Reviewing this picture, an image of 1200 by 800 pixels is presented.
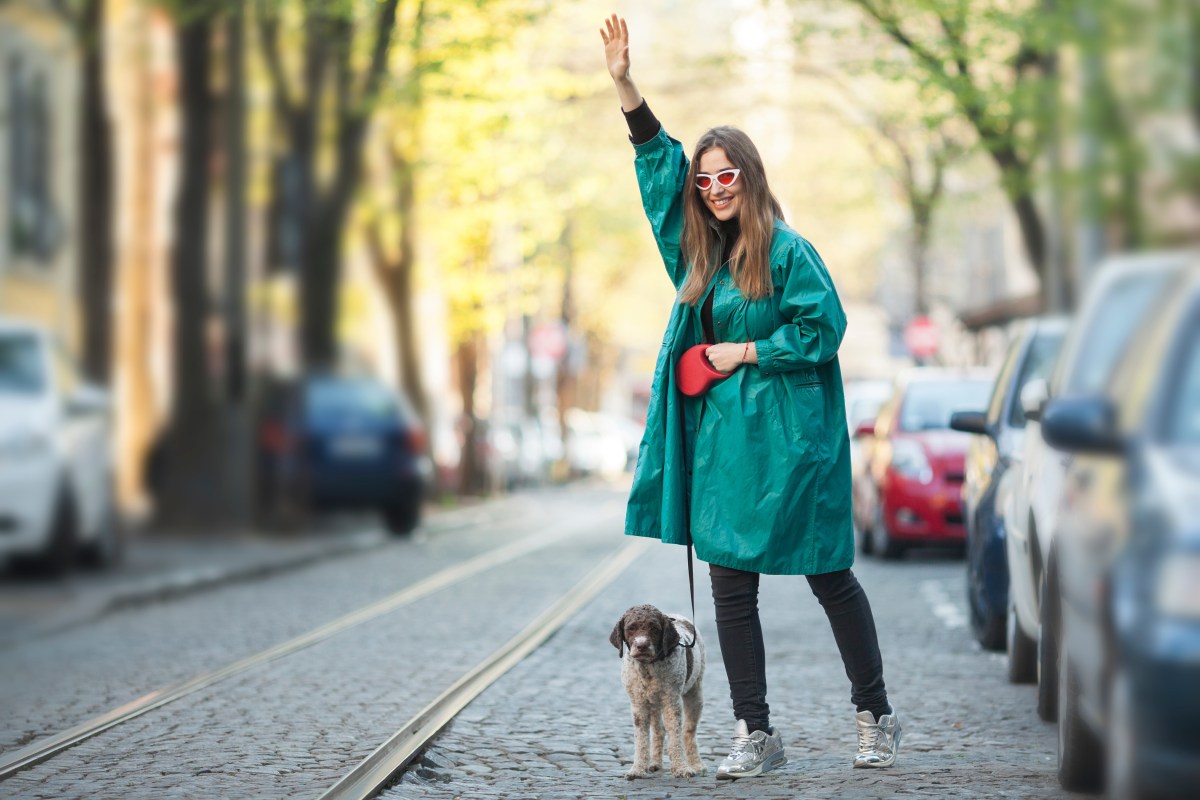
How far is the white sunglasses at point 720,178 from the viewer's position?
6.23m

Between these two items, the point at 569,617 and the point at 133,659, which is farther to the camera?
the point at 569,617

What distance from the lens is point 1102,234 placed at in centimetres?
2105

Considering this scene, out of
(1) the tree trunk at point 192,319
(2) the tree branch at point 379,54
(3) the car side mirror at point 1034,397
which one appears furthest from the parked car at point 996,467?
(2) the tree branch at point 379,54

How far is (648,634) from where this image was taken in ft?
19.8

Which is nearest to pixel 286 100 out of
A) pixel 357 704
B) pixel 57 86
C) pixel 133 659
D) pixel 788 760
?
pixel 57 86

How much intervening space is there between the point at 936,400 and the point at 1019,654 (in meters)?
8.68

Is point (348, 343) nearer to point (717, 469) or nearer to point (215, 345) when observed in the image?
point (215, 345)

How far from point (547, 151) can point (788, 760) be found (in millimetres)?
29058

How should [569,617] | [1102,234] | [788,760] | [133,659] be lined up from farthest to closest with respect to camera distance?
[1102,234] → [569,617] → [133,659] → [788,760]

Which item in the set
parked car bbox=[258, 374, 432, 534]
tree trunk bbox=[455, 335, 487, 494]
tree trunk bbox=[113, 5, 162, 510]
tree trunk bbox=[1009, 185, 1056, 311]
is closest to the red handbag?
tree trunk bbox=[113, 5, 162, 510]

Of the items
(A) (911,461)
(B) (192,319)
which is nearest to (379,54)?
(B) (192,319)

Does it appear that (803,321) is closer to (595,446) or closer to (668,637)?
(668,637)

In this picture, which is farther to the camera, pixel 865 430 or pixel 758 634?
pixel 865 430

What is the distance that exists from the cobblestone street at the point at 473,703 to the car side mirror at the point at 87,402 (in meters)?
1.59
